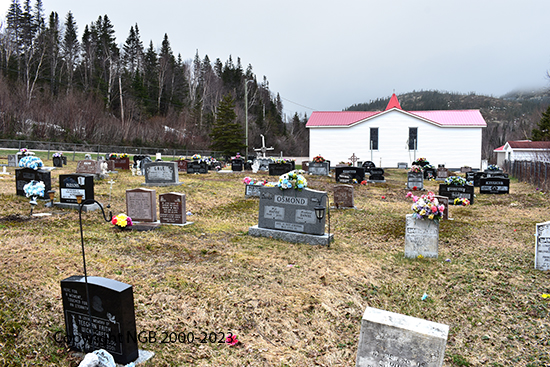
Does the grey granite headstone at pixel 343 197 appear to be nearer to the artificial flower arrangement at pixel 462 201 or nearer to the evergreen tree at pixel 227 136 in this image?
the artificial flower arrangement at pixel 462 201

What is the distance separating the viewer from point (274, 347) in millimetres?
4711

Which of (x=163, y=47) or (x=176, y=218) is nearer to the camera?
(x=176, y=218)

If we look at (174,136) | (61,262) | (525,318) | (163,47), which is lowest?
(525,318)

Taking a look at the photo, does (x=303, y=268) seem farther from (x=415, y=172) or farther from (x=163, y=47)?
(x=163, y=47)

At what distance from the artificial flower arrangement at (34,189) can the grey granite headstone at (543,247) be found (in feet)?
43.0

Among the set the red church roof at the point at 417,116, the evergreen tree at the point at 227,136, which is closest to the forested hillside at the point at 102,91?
the evergreen tree at the point at 227,136

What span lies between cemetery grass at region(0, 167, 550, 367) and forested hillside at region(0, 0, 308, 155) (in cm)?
3075

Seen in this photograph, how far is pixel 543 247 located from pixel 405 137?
40.1 metres

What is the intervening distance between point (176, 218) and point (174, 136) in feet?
164

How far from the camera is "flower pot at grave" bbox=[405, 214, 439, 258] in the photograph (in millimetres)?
8203

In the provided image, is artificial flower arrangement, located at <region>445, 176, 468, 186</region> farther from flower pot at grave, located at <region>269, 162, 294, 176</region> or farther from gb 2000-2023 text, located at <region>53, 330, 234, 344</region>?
gb 2000-2023 text, located at <region>53, 330, 234, 344</region>

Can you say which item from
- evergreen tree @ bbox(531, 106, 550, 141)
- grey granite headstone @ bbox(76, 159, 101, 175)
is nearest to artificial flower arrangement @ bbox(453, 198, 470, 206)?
grey granite headstone @ bbox(76, 159, 101, 175)

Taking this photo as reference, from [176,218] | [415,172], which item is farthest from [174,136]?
[176,218]

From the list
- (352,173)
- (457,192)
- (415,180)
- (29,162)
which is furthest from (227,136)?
(29,162)
